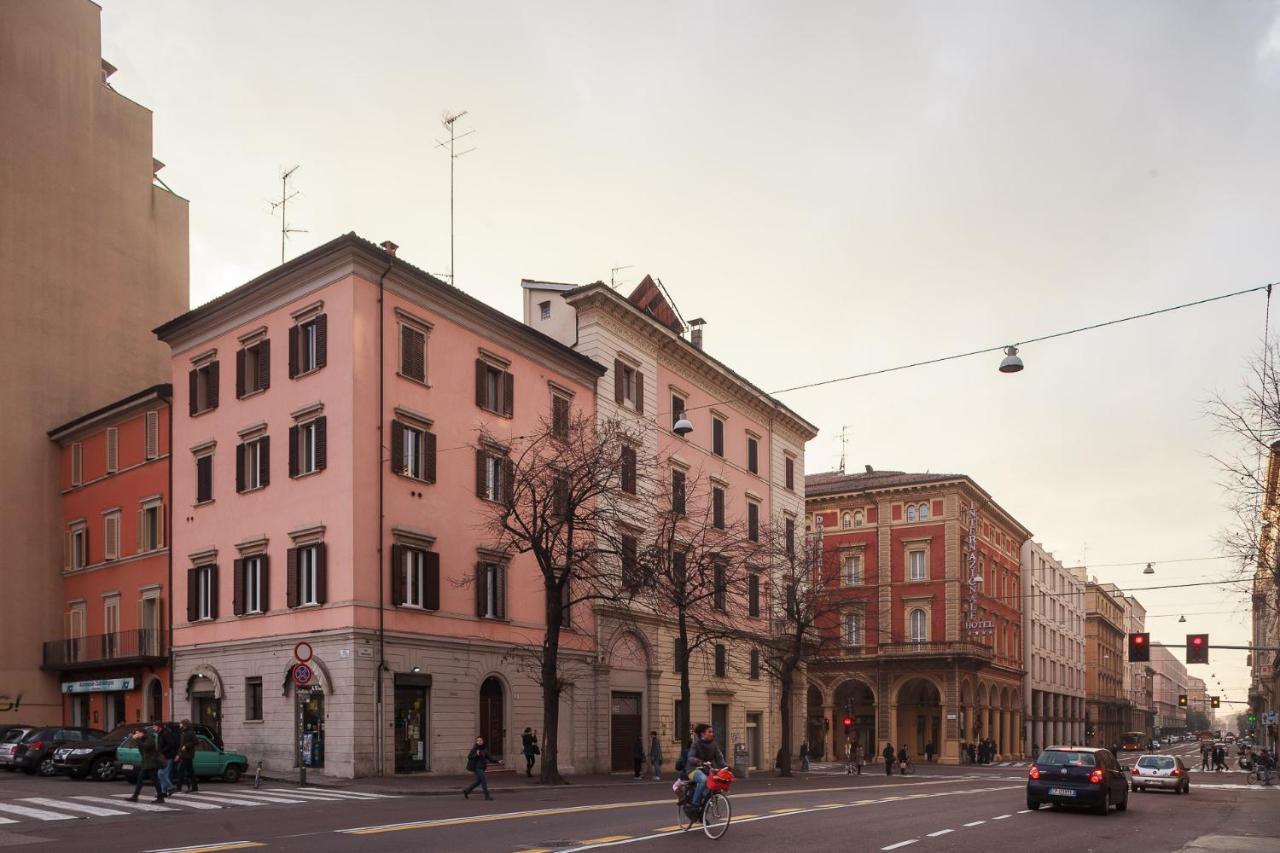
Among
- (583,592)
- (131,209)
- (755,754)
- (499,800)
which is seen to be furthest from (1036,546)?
(499,800)

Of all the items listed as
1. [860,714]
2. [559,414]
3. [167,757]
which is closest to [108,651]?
[559,414]

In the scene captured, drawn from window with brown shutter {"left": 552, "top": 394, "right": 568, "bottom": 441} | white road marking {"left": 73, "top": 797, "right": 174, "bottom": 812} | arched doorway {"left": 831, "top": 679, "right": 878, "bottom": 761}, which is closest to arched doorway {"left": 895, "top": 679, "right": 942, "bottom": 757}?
arched doorway {"left": 831, "top": 679, "right": 878, "bottom": 761}

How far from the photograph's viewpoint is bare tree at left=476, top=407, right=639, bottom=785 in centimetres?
3391

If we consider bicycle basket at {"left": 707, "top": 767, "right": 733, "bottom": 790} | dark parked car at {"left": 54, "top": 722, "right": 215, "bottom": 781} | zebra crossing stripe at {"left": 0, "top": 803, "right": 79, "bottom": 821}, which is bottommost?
dark parked car at {"left": 54, "top": 722, "right": 215, "bottom": 781}

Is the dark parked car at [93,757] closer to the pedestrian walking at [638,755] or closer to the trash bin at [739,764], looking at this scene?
the pedestrian walking at [638,755]

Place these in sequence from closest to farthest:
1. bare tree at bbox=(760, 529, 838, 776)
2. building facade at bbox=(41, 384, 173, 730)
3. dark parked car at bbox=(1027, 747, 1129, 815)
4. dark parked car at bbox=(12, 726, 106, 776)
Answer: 1. dark parked car at bbox=(1027, 747, 1129, 815)
2. dark parked car at bbox=(12, 726, 106, 776)
3. building facade at bbox=(41, 384, 173, 730)
4. bare tree at bbox=(760, 529, 838, 776)

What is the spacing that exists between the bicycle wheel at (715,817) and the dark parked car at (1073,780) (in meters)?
10.5

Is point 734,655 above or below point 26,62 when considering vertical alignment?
below

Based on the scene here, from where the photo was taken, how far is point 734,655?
53188mm

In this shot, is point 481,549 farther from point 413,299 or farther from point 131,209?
point 131,209

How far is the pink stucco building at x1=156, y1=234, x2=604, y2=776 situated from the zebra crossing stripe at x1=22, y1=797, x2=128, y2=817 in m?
7.86

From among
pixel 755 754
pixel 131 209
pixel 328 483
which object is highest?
pixel 131 209

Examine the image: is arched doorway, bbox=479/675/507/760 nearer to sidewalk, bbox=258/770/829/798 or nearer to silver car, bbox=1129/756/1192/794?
sidewalk, bbox=258/770/829/798

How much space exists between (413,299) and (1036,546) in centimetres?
8031
